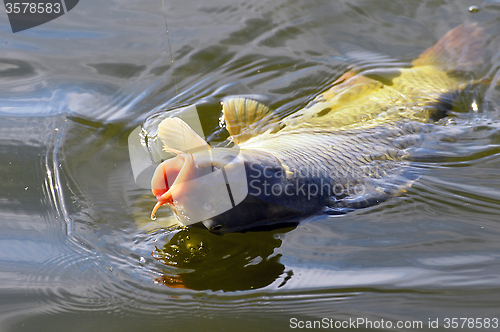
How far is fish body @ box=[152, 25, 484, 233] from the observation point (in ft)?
6.32

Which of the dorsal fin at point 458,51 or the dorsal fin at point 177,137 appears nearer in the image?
the dorsal fin at point 177,137

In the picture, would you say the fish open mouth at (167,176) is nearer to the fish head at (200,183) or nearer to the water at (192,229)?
the fish head at (200,183)

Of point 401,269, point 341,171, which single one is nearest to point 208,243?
point 341,171

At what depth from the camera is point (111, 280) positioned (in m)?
2.11

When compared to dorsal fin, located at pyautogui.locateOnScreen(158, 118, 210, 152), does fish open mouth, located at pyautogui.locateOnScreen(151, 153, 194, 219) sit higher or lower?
lower

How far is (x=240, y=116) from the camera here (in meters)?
3.06

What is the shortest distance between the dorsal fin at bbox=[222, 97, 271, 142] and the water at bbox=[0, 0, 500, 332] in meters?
0.11

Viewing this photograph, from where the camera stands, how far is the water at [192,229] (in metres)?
A: 2.06

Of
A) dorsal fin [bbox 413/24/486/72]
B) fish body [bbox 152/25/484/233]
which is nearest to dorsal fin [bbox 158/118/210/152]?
fish body [bbox 152/25/484/233]

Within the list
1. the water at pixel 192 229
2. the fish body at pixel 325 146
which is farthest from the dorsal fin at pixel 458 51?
the water at pixel 192 229

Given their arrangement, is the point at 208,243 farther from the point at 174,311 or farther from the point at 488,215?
the point at 488,215

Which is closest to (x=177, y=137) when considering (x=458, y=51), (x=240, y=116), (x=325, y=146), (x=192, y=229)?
(x=192, y=229)

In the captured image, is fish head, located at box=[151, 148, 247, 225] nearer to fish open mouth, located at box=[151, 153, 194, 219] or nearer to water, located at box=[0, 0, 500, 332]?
fish open mouth, located at box=[151, 153, 194, 219]

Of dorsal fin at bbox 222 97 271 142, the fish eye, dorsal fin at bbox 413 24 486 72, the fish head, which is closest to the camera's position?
the fish head
